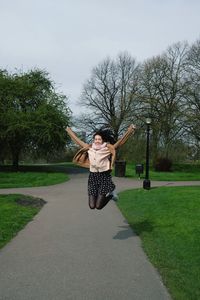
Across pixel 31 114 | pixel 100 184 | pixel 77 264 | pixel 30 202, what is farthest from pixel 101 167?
pixel 31 114

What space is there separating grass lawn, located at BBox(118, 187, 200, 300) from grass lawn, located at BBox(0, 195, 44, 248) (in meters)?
2.94

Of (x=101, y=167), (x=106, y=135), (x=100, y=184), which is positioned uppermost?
(x=106, y=135)

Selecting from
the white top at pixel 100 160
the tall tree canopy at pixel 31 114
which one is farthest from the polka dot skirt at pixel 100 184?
the tall tree canopy at pixel 31 114

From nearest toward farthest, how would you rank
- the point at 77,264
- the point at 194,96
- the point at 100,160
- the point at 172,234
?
the point at 77,264 < the point at 100,160 < the point at 172,234 < the point at 194,96

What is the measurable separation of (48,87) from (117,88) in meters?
20.8

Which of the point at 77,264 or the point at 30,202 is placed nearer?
the point at 77,264

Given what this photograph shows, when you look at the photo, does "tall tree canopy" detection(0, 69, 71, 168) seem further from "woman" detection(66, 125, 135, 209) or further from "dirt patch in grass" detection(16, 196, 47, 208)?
"woman" detection(66, 125, 135, 209)

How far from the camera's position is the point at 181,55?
47812 mm

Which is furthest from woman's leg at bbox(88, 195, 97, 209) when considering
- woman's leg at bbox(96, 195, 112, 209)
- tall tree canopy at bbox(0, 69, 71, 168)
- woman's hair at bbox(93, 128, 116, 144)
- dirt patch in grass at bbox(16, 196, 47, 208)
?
tall tree canopy at bbox(0, 69, 71, 168)

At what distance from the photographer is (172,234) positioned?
10.2 metres

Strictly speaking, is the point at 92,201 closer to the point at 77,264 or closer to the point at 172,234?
the point at 172,234

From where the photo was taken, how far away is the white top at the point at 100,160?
950 cm

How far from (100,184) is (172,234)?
222cm

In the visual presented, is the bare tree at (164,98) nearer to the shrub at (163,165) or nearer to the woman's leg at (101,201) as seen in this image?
the shrub at (163,165)
